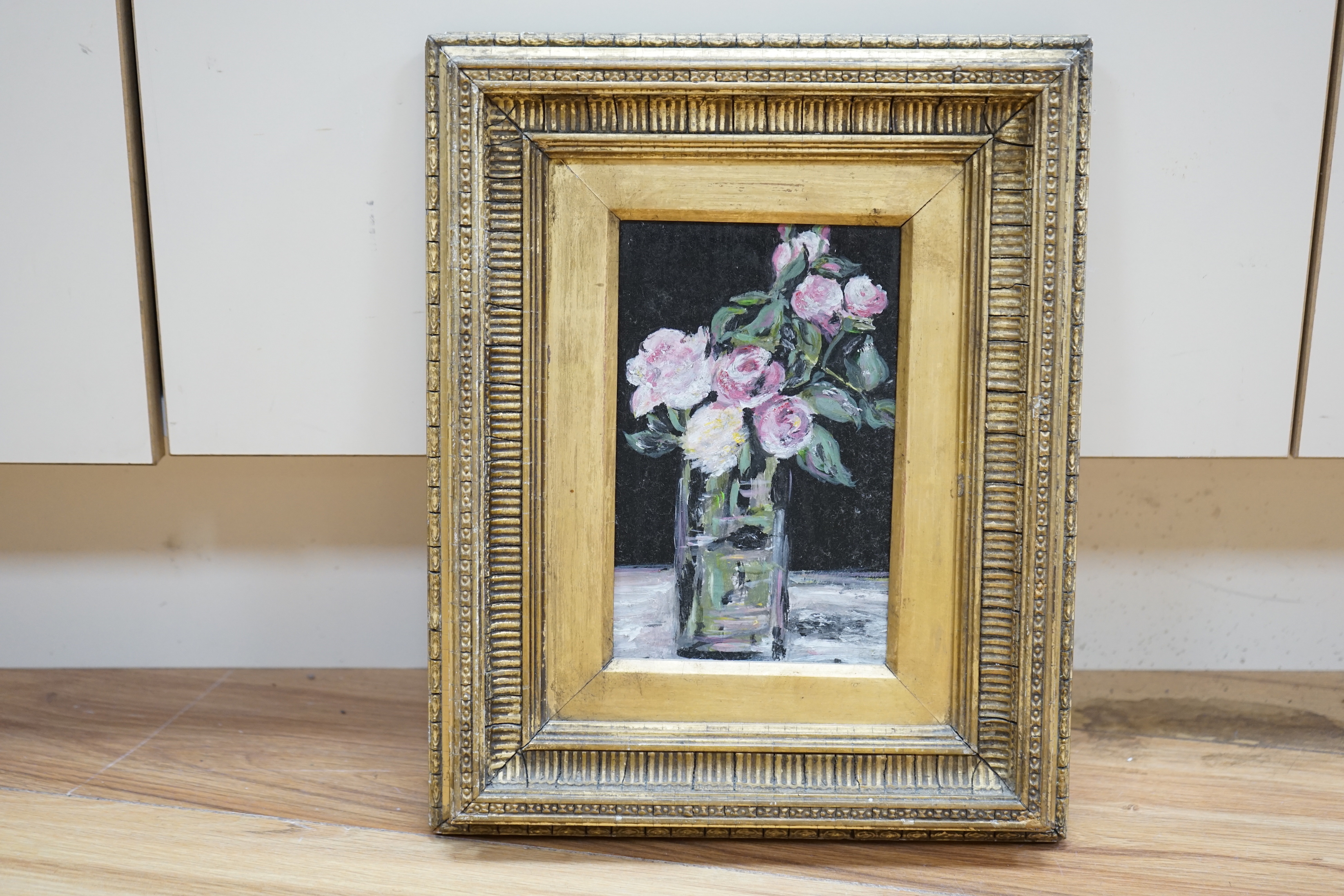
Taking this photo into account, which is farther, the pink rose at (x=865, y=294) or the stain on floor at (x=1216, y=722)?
the stain on floor at (x=1216, y=722)

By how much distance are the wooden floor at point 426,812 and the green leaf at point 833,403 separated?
15.0 inches

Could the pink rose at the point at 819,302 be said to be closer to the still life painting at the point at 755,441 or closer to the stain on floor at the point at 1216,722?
the still life painting at the point at 755,441

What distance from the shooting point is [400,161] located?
2.93 ft

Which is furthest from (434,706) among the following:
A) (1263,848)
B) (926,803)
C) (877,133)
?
(1263,848)

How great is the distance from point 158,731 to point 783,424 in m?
0.75

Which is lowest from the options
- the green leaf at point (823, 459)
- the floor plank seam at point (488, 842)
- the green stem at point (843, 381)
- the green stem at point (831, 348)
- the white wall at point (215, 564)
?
the floor plank seam at point (488, 842)

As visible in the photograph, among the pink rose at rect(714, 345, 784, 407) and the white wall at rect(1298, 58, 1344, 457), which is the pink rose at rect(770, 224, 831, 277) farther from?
the white wall at rect(1298, 58, 1344, 457)

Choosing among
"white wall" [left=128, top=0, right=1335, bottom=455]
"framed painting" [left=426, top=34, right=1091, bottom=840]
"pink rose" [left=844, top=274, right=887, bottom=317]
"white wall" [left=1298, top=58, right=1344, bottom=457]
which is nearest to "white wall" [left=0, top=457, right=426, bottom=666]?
"white wall" [left=128, top=0, right=1335, bottom=455]

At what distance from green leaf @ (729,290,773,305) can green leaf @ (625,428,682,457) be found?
0.13m

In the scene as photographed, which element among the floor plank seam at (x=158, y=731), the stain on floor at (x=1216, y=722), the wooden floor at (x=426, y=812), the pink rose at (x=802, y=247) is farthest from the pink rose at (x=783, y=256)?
the floor plank seam at (x=158, y=731)

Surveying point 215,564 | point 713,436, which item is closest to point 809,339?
point 713,436

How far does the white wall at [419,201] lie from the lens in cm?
87

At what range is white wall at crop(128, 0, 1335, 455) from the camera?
87 centimetres

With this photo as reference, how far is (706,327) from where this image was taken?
0.85 meters
